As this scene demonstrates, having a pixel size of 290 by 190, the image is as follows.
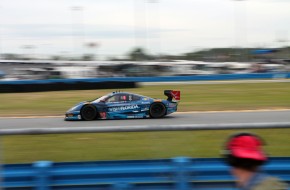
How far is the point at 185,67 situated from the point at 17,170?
121ft

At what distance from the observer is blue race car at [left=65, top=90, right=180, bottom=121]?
13914mm

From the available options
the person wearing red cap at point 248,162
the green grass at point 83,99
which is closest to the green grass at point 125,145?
the person wearing red cap at point 248,162

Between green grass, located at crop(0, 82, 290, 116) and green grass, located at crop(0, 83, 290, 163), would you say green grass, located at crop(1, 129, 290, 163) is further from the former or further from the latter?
green grass, located at crop(0, 82, 290, 116)

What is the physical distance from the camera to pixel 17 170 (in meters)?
4.21

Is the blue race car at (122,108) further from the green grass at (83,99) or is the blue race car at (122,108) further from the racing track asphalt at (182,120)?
the green grass at (83,99)

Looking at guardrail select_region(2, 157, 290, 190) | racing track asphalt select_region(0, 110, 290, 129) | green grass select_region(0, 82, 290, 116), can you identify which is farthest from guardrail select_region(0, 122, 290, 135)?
green grass select_region(0, 82, 290, 116)

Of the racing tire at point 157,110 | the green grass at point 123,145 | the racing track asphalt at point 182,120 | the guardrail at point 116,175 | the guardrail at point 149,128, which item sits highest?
the guardrail at point 149,128

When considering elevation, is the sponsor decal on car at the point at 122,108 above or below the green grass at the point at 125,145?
below

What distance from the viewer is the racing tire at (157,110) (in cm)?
1399

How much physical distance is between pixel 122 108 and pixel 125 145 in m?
9.98

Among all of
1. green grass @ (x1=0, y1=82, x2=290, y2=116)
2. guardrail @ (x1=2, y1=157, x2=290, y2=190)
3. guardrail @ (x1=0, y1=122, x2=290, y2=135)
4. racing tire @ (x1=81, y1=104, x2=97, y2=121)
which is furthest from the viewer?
green grass @ (x1=0, y1=82, x2=290, y2=116)

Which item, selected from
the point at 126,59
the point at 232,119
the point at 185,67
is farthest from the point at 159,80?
the point at 232,119

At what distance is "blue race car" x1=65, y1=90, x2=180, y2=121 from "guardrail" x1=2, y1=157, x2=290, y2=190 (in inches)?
382

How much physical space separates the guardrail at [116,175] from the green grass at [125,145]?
0.29ft
